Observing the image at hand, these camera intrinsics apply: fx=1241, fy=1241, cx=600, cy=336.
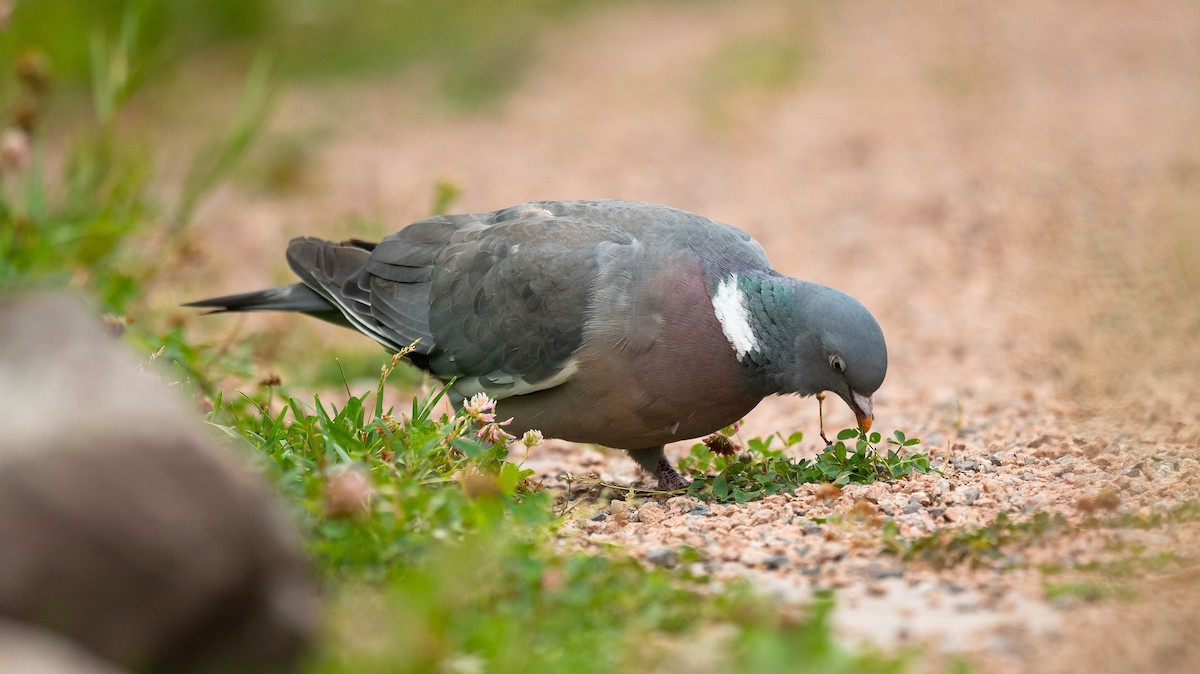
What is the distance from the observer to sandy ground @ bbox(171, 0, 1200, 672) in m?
3.24

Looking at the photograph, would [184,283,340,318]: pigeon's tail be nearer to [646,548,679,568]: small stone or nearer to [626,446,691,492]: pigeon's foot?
[626,446,691,492]: pigeon's foot

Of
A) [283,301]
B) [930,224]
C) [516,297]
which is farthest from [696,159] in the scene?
[516,297]

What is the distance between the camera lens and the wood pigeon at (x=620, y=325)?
4.10 meters

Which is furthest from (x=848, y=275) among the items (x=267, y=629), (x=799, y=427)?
(x=267, y=629)

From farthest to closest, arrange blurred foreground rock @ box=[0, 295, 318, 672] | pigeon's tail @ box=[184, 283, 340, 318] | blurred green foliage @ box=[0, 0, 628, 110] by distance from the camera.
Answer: blurred green foliage @ box=[0, 0, 628, 110] < pigeon's tail @ box=[184, 283, 340, 318] < blurred foreground rock @ box=[0, 295, 318, 672]

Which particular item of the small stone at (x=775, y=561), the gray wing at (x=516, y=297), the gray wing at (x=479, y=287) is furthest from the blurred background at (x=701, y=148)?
the small stone at (x=775, y=561)

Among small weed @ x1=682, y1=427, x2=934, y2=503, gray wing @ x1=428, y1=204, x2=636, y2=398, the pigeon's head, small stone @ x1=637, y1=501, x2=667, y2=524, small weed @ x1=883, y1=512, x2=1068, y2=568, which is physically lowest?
small weed @ x1=883, y1=512, x2=1068, y2=568

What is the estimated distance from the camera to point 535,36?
39.2 ft

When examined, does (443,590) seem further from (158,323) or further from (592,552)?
(158,323)

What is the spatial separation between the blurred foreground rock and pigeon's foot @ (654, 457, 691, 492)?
2159 millimetres

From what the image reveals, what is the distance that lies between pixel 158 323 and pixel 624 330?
302 cm

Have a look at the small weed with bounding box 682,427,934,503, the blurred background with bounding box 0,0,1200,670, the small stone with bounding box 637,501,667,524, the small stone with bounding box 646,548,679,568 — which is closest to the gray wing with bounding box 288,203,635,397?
the blurred background with bounding box 0,0,1200,670

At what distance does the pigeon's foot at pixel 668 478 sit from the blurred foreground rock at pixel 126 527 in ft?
7.08

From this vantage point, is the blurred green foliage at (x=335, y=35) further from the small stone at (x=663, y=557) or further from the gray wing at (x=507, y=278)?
the small stone at (x=663, y=557)
